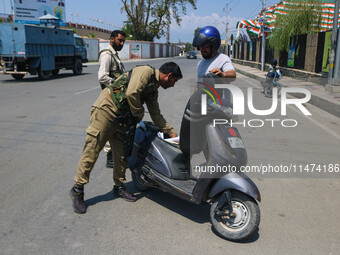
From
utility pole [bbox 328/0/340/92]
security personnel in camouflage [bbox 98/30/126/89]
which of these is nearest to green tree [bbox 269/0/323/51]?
utility pole [bbox 328/0/340/92]

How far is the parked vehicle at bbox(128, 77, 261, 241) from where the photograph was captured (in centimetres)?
283

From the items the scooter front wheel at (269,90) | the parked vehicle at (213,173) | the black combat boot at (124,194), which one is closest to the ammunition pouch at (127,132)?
the parked vehicle at (213,173)

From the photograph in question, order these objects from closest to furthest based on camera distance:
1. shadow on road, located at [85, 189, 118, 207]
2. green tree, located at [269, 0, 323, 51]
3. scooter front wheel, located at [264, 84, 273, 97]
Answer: shadow on road, located at [85, 189, 118, 207] < scooter front wheel, located at [264, 84, 273, 97] < green tree, located at [269, 0, 323, 51]

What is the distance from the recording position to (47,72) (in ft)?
56.3

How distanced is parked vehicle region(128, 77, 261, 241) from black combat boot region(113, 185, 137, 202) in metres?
0.25

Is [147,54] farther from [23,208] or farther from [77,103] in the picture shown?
[23,208]

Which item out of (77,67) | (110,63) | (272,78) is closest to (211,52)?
(110,63)

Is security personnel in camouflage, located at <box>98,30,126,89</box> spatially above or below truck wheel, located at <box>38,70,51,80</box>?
above

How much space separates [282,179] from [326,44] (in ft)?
41.4

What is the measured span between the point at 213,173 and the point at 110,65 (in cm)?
243

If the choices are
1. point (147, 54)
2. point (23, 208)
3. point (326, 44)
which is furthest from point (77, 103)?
point (147, 54)

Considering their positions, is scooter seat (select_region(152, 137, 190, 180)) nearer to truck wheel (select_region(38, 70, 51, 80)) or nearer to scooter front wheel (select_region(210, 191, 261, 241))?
scooter front wheel (select_region(210, 191, 261, 241))

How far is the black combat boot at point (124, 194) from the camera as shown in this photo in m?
3.63

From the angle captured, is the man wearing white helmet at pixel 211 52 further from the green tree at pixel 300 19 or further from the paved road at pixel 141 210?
the green tree at pixel 300 19
